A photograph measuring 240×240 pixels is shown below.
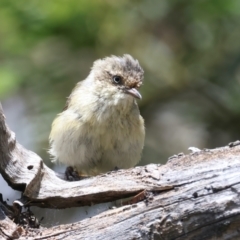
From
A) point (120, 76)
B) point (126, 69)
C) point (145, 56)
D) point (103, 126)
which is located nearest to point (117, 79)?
point (120, 76)

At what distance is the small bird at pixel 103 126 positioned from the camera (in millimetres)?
6051

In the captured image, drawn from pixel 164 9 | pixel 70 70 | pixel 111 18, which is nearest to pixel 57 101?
pixel 70 70

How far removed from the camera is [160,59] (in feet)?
26.3

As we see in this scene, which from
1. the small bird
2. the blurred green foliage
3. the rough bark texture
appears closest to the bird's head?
the small bird

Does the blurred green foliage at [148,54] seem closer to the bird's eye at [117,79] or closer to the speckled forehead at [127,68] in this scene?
the speckled forehead at [127,68]

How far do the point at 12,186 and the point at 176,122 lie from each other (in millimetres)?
4050

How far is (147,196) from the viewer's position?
450 cm

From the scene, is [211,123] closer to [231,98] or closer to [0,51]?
[231,98]

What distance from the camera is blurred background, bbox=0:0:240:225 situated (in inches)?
281

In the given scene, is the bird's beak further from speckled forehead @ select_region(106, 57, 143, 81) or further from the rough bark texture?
the rough bark texture

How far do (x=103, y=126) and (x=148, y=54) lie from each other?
2266 millimetres

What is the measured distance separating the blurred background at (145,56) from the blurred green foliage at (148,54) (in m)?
0.01

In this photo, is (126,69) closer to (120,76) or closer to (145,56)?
(120,76)

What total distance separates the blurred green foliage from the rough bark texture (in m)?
2.14
